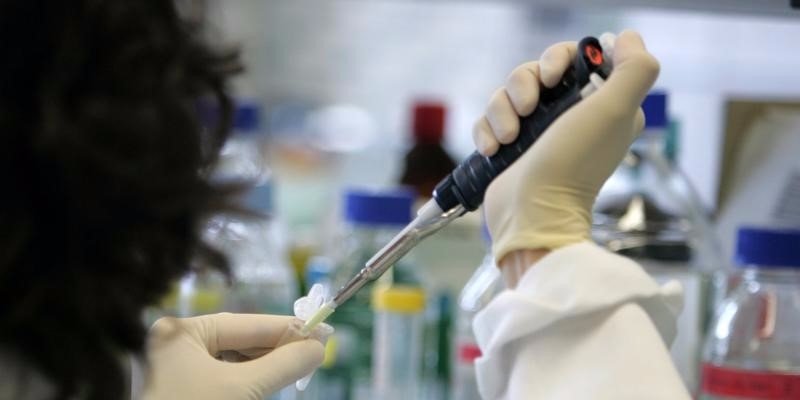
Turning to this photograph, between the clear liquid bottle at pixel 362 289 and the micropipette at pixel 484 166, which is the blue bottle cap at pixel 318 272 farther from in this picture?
the micropipette at pixel 484 166

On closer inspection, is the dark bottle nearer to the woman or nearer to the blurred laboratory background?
the blurred laboratory background

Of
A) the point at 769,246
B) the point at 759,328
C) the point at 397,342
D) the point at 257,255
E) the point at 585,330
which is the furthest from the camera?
the point at 257,255

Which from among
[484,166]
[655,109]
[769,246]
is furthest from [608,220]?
[484,166]

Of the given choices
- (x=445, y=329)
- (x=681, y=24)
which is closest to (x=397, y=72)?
(x=681, y=24)

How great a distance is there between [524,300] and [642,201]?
712mm

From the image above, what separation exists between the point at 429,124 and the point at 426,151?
0.04m

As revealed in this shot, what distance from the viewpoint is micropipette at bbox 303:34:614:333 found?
82cm

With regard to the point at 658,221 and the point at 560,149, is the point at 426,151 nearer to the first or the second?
the point at 658,221

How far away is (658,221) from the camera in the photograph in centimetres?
145

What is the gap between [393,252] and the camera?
0.85m

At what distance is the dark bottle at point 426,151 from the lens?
1672mm

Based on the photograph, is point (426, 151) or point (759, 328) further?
point (426, 151)

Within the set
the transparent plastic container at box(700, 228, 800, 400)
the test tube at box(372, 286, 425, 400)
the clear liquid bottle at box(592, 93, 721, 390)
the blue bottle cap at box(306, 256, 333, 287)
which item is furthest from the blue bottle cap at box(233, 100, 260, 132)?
the transparent plastic container at box(700, 228, 800, 400)

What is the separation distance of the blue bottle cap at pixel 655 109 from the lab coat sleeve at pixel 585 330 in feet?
1.56
